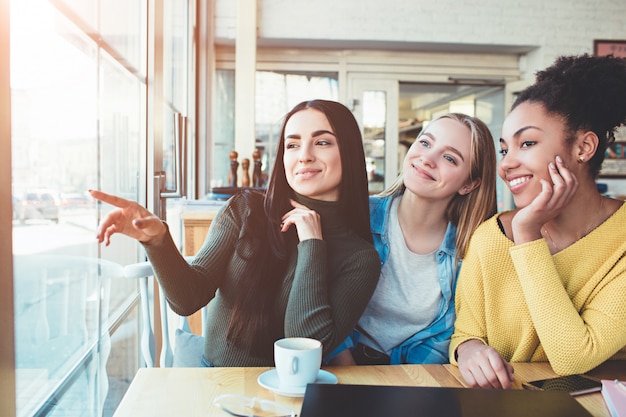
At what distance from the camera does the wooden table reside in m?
0.77

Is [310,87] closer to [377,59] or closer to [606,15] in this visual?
[377,59]

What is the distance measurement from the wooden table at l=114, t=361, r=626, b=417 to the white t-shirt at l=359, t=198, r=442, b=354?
26cm

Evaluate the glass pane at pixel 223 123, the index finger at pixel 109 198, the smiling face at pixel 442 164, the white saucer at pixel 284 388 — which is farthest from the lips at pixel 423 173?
the glass pane at pixel 223 123

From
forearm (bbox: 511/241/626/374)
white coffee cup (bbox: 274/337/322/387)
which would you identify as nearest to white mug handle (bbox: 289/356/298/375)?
white coffee cup (bbox: 274/337/322/387)

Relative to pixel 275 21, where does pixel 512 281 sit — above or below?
below

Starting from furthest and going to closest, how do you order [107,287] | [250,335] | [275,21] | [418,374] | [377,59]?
[377,59] < [275,21] < [107,287] < [250,335] < [418,374]

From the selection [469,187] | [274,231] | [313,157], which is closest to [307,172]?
[313,157]

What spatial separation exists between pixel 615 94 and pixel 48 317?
122cm

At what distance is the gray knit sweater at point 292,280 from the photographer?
109 centimetres

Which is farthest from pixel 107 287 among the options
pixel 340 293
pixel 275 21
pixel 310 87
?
pixel 310 87

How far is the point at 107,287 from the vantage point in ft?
5.10

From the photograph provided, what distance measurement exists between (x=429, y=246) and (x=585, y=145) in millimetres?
401

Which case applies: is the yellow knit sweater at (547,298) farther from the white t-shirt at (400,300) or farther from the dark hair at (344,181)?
the dark hair at (344,181)

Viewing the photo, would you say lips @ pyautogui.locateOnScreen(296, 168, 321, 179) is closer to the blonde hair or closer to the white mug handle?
the blonde hair
